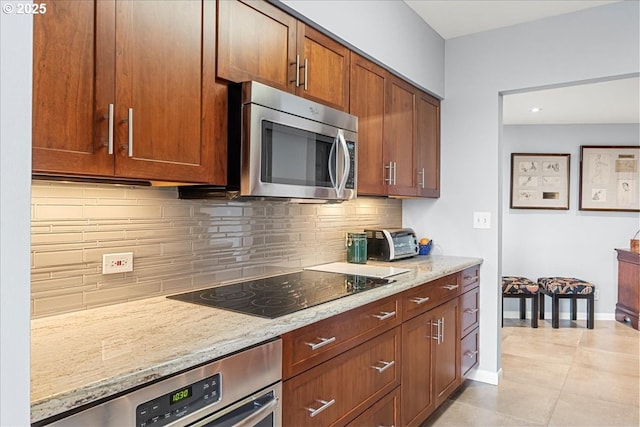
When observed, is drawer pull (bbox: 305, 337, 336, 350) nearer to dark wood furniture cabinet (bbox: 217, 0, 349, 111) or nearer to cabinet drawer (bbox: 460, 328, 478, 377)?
dark wood furniture cabinet (bbox: 217, 0, 349, 111)

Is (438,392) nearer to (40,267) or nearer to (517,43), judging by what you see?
(40,267)

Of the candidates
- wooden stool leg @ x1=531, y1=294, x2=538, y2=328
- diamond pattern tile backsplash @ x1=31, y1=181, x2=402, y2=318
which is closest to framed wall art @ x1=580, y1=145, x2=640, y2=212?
wooden stool leg @ x1=531, y1=294, x2=538, y2=328

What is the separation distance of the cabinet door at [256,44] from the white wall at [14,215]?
0.97 meters

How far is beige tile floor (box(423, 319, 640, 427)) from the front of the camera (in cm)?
260

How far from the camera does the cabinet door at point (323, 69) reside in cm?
194

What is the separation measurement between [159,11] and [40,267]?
871mm

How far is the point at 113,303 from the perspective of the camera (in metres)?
1.51

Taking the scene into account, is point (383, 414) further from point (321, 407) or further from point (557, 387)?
point (557, 387)

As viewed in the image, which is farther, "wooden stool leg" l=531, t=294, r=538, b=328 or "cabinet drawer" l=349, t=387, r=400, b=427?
"wooden stool leg" l=531, t=294, r=538, b=328

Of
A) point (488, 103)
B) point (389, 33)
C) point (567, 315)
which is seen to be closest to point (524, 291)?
point (567, 315)

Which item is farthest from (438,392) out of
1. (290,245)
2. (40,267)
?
(40,267)

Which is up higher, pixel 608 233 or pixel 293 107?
pixel 293 107

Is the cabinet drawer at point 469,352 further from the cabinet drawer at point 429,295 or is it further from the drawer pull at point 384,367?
the drawer pull at point 384,367

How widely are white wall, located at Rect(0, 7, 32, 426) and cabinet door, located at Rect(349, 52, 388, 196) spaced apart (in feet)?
5.93
